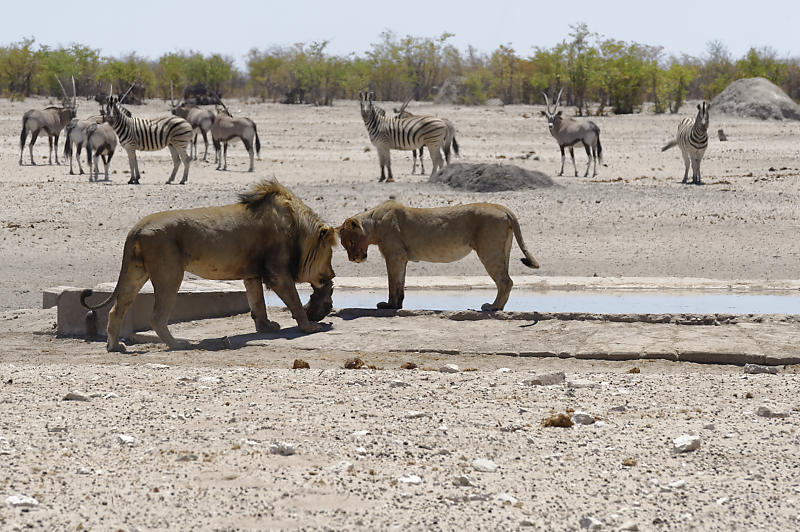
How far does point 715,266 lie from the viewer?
15.2m

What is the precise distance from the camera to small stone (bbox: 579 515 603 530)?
15.7ft

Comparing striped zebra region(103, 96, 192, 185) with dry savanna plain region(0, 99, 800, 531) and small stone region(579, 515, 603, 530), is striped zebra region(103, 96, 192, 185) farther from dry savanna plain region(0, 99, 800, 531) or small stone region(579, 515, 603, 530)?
small stone region(579, 515, 603, 530)

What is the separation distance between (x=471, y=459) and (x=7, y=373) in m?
3.91

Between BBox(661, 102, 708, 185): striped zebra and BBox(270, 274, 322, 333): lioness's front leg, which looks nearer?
BBox(270, 274, 322, 333): lioness's front leg

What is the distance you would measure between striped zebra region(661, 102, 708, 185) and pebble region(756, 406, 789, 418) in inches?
712

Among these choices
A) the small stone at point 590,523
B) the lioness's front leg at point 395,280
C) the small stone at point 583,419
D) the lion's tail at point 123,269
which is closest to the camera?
the small stone at point 590,523

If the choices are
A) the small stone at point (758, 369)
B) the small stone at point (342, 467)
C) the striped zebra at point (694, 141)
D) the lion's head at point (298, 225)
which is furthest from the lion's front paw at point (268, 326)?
the striped zebra at point (694, 141)

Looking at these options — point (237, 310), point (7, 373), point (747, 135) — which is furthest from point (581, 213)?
point (747, 135)

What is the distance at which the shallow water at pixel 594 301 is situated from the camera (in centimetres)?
1183

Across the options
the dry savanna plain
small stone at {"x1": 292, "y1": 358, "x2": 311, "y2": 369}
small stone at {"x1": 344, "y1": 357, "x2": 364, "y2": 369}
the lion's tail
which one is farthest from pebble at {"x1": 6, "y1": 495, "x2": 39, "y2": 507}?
Result: the lion's tail

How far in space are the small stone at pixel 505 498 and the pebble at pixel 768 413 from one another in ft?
7.05

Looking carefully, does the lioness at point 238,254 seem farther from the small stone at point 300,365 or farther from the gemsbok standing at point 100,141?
the gemsbok standing at point 100,141

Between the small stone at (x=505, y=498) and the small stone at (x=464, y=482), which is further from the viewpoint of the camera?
the small stone at (x=464, y=482)

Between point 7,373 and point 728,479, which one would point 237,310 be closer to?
point 7,373
